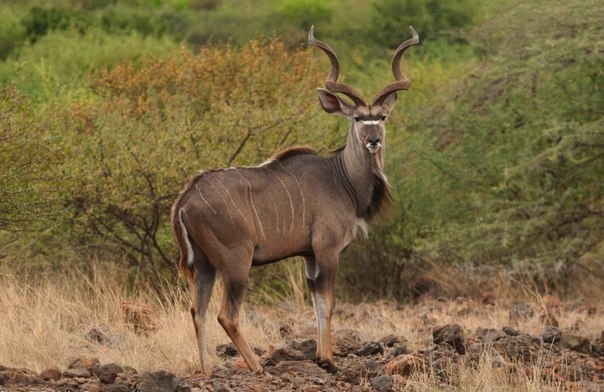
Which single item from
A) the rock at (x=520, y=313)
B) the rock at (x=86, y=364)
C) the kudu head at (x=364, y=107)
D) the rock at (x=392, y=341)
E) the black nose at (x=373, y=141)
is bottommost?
the rock at (x=520, y=313)

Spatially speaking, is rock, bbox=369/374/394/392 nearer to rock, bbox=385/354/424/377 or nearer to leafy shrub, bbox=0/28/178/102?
rock, bbox=385/354/424/377

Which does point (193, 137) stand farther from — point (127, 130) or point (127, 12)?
point (127, 12)

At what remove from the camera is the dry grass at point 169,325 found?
7.58m

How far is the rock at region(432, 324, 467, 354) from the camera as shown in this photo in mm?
8344

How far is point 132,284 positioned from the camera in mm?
12312

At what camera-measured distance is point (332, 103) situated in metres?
8.73

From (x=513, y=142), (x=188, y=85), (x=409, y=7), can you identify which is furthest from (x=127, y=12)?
(x=513, y=142)

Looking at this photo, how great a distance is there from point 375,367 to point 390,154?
7.68 meters

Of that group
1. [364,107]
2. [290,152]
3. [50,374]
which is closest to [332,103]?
[364,107]

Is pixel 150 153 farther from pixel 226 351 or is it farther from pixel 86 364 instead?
pixel 86 364

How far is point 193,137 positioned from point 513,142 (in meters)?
3.99

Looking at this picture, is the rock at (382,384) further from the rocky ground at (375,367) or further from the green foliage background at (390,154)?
the green foliage background at (390,154)

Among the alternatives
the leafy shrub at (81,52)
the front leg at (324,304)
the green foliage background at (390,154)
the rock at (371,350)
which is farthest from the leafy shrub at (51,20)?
the front leg at (324,304)

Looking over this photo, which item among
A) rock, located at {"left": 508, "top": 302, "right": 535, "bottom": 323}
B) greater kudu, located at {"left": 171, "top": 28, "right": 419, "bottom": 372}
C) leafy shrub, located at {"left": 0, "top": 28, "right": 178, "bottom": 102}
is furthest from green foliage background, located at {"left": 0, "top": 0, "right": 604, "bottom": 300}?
leafy shrub, located at {"left": 0, "top": 28, "right": 178, "bottom": 102}
